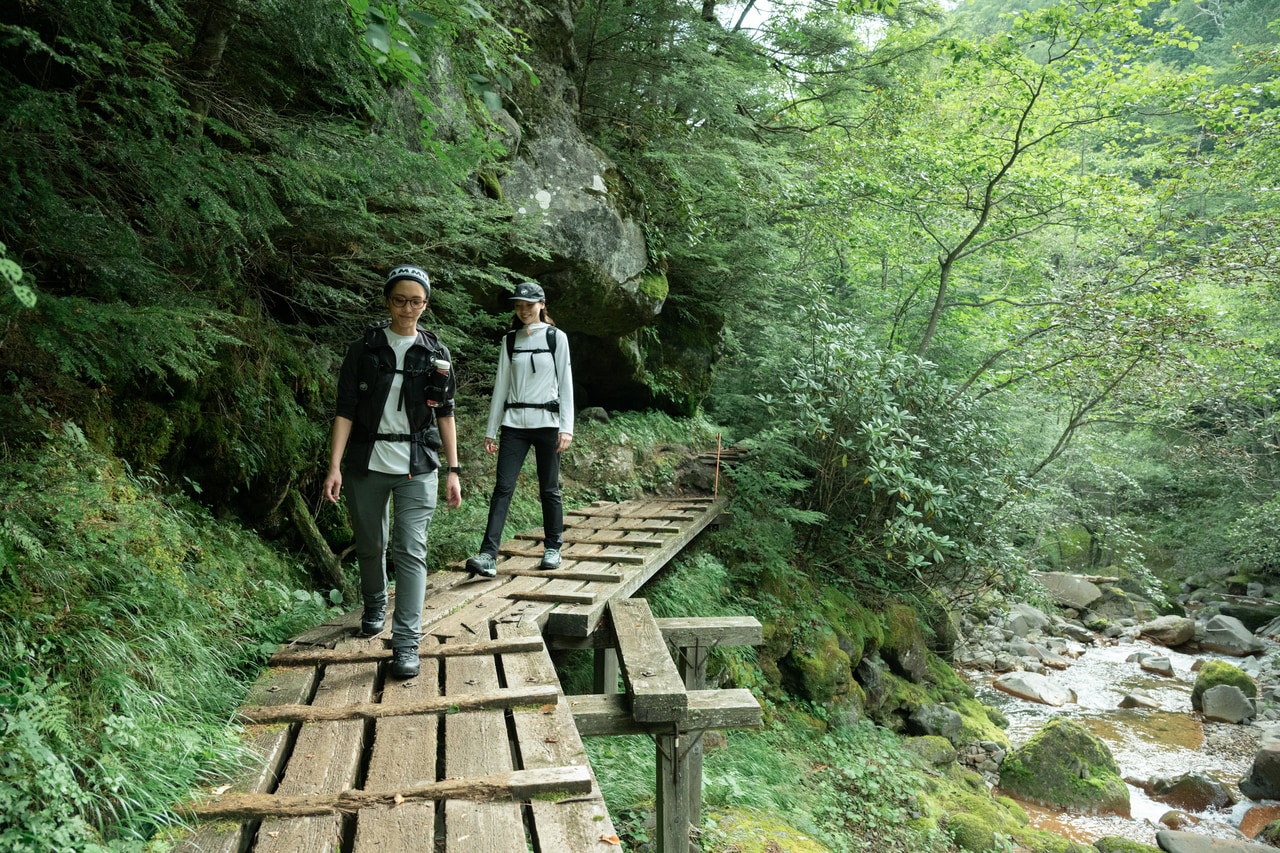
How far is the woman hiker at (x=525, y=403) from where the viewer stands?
5723 mm

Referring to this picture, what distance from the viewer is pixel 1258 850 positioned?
834cm

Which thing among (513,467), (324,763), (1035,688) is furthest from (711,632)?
(1035,688)

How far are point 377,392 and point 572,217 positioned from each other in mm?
5078

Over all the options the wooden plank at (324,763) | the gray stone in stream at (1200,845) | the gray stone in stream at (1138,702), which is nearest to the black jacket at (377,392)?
the wooden plank at (324,763)

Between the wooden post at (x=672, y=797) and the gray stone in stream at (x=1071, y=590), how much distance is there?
56.1 feet

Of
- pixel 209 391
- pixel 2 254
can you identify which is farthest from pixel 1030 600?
pixel 2 254

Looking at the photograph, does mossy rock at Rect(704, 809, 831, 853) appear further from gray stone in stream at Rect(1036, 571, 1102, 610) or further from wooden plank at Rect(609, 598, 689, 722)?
gray stone in stream at Rect(1036, 571, 1102, 610)

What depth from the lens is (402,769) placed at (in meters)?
2.86

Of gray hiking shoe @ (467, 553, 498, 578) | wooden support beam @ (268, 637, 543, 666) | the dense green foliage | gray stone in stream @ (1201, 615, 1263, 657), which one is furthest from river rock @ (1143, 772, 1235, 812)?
wooden support beam @ (268, 637, 543, 666)

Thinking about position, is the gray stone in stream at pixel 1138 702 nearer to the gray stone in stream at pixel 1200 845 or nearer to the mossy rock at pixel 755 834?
the gray stone in stream at pixel 1200 845

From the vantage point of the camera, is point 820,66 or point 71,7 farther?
point 820,66

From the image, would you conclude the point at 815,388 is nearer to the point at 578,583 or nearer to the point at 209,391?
the point at 578,583

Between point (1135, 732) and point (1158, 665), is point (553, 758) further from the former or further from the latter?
point (1158, 665)

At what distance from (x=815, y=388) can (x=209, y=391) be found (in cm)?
733
